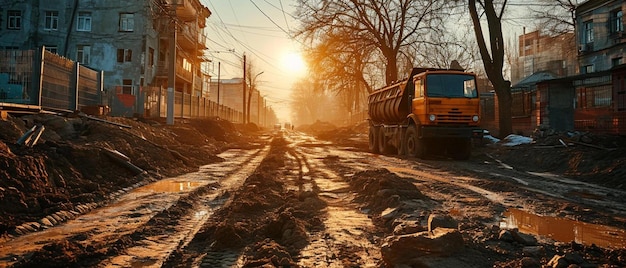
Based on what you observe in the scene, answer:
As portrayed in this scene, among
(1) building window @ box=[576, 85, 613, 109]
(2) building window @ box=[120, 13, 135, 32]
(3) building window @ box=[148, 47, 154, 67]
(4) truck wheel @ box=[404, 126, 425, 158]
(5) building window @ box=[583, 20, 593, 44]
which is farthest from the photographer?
(3) building window @ box=[148, 47, 154, 67]

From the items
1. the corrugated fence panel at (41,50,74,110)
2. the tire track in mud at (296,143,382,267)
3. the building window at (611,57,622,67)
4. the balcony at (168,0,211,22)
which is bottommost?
the tire track in mud at (296,143,382,267)

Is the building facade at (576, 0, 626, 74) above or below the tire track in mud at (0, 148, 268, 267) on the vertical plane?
above

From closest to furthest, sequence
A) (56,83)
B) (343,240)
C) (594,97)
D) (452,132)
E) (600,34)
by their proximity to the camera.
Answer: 1. (343,240)
2. (56,83)
3. (452,132)
4. (594,97)
5. (600,34)

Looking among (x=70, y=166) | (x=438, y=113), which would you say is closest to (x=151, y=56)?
(x=438, y=113)

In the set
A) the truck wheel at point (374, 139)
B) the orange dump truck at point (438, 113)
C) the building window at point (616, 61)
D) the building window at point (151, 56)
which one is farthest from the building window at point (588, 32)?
the building window at point (151, 56)

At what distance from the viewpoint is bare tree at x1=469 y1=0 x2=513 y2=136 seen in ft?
65.4

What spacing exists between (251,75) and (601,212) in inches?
2748

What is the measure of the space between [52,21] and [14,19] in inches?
108

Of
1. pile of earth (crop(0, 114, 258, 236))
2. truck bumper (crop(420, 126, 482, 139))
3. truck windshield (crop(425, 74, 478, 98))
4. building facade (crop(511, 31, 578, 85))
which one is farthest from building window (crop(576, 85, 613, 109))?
building facade (crop(511, 31, 578, 85))

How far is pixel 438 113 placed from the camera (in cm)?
1533

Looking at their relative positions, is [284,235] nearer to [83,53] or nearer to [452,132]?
[452,132]

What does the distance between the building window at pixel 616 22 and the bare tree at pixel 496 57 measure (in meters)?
16.4

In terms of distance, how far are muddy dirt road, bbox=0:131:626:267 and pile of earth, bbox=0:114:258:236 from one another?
1.51 feet

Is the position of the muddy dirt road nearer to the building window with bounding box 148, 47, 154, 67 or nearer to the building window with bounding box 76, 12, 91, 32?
the building window with bounding box 148, 47, 154, 67
